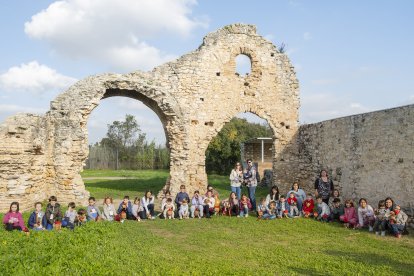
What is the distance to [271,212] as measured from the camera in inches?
405

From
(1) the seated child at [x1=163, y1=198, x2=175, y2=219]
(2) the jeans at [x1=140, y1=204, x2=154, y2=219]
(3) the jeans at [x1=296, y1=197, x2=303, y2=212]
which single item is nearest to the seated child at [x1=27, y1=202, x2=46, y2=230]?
(2) the jeans at [x1=140, y1=204, x2=154, y2=219]

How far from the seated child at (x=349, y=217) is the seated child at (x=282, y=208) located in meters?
1.36

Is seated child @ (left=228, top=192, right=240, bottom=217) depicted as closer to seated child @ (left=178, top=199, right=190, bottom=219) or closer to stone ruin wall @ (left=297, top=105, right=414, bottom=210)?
seated child @ (left=178, top=199, right=190, bottom=219)

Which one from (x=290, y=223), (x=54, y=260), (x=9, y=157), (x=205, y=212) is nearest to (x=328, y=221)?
(x=290, y=223)

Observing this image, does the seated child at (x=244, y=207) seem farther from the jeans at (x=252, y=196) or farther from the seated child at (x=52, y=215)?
the seated child at (x=52, y=215)

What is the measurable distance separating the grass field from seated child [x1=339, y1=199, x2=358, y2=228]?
234 mm

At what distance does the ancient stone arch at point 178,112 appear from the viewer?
11391 millimetres

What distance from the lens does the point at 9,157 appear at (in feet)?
36.3

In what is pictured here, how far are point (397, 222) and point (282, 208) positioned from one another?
2.86 metres

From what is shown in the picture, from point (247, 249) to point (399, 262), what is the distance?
2.39 m

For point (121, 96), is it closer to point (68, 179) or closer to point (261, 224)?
point (68, 179)

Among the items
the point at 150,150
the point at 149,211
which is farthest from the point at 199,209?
the point at 150,150

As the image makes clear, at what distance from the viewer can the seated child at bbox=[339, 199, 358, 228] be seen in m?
9.15

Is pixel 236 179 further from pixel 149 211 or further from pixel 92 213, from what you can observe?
pixel 92 213
